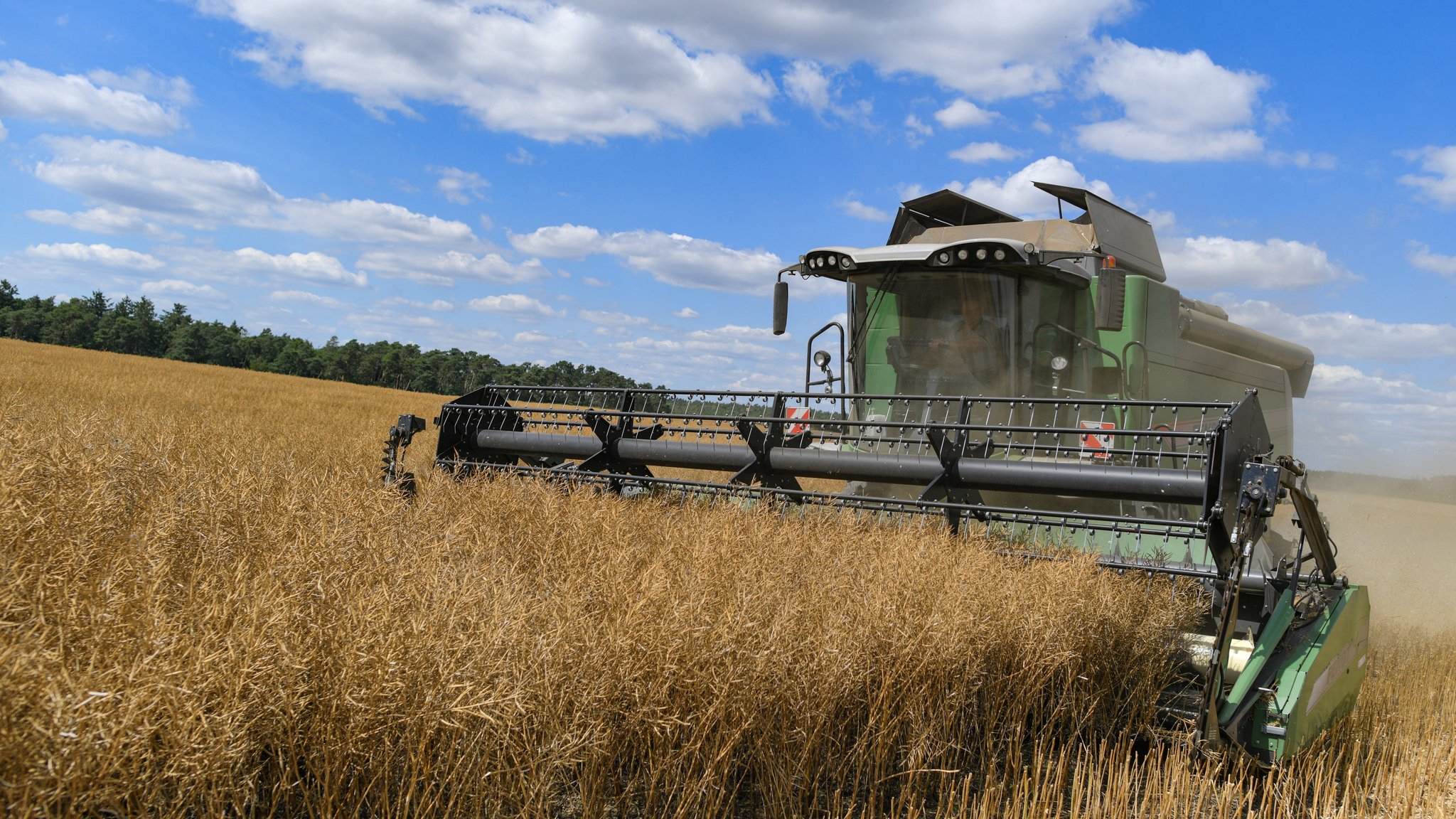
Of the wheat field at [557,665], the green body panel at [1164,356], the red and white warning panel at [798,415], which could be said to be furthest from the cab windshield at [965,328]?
the wheat field at [557,665]

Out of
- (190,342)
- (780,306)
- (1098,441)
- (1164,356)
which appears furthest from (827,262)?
(190,342)

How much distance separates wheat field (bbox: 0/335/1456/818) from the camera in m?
1.61

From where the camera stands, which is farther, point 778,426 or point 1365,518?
point 1365,518

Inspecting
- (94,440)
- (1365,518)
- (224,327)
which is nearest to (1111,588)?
(94,440)

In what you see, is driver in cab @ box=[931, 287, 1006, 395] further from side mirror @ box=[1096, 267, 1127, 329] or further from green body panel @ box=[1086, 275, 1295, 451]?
side mirror @ box=[1096, 267, 1127, 329]

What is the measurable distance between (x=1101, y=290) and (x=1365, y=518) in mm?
6219

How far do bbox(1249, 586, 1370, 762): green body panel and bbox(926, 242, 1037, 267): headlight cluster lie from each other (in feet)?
8.44

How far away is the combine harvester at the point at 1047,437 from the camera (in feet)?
11.6

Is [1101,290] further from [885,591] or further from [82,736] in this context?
[82,736]

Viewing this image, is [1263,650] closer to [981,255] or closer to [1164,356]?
[981,255]

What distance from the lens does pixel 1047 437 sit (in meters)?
5.73

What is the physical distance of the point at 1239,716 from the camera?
3.14 m

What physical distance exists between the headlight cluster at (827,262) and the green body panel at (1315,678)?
342 centimetres

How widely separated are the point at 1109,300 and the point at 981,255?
2.85 feet
